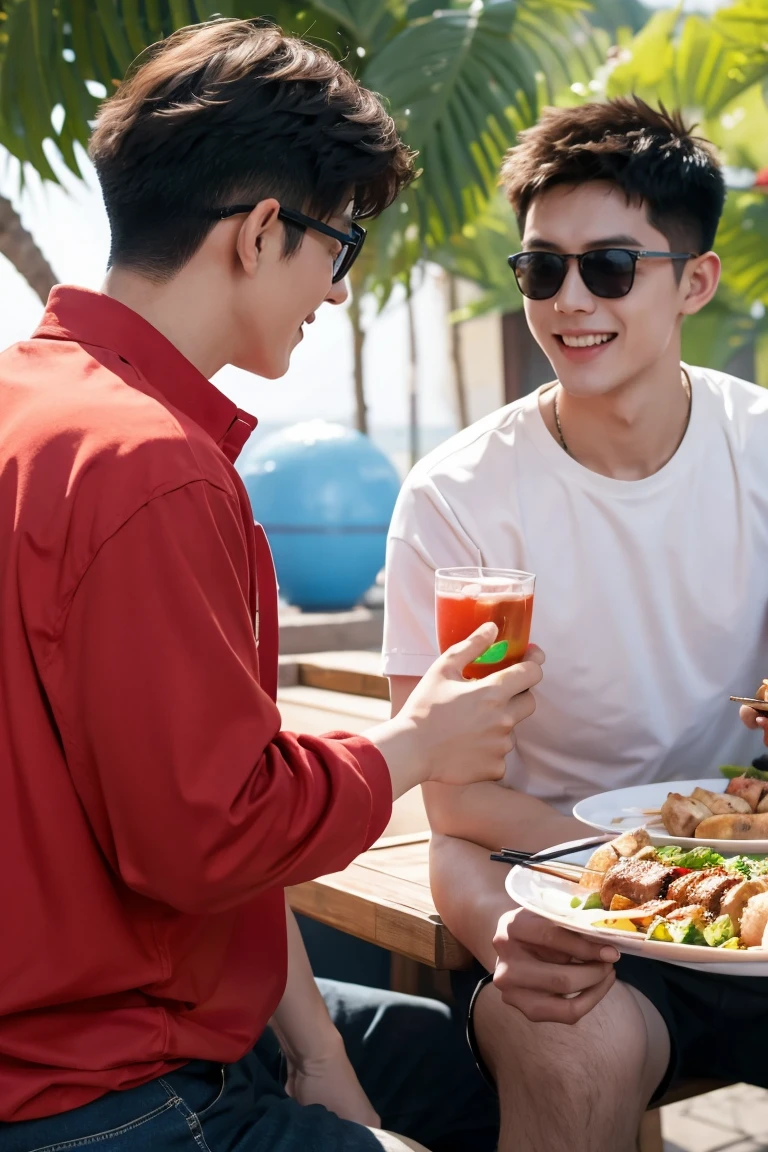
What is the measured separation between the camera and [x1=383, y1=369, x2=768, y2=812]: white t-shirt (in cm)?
263

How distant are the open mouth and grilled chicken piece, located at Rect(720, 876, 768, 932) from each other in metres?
1.33

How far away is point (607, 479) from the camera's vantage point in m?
2.72

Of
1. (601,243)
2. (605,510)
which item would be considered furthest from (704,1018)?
(601,243)

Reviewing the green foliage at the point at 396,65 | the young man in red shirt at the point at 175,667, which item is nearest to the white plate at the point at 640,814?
the young man in red shirt at the point at 175,667

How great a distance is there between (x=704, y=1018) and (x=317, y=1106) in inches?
30.2

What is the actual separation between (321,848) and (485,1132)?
1.33 m

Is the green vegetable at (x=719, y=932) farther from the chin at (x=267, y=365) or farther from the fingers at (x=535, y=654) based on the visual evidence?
the chin at (x=267, y=365)

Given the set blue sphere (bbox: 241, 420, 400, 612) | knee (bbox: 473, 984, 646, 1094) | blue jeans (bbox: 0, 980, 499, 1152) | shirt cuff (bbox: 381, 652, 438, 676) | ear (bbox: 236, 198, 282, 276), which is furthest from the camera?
blue sphere (bbox: 241, 420, 400, 612)

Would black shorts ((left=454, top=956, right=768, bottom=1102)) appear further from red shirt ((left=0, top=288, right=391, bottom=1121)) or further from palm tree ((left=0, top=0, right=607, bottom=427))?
palm tree ((left=0, top=0, right=607, bottom=427))

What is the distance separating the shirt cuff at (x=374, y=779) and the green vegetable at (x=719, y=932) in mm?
458

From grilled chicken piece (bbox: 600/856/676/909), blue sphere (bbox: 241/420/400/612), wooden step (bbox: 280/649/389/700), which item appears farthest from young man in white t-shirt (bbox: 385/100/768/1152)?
blue sphere (bbox: 241/420/400/612)

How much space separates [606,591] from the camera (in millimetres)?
2650

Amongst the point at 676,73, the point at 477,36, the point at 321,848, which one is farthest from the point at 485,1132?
the point at 676,73

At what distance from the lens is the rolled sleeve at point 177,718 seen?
140 cm
